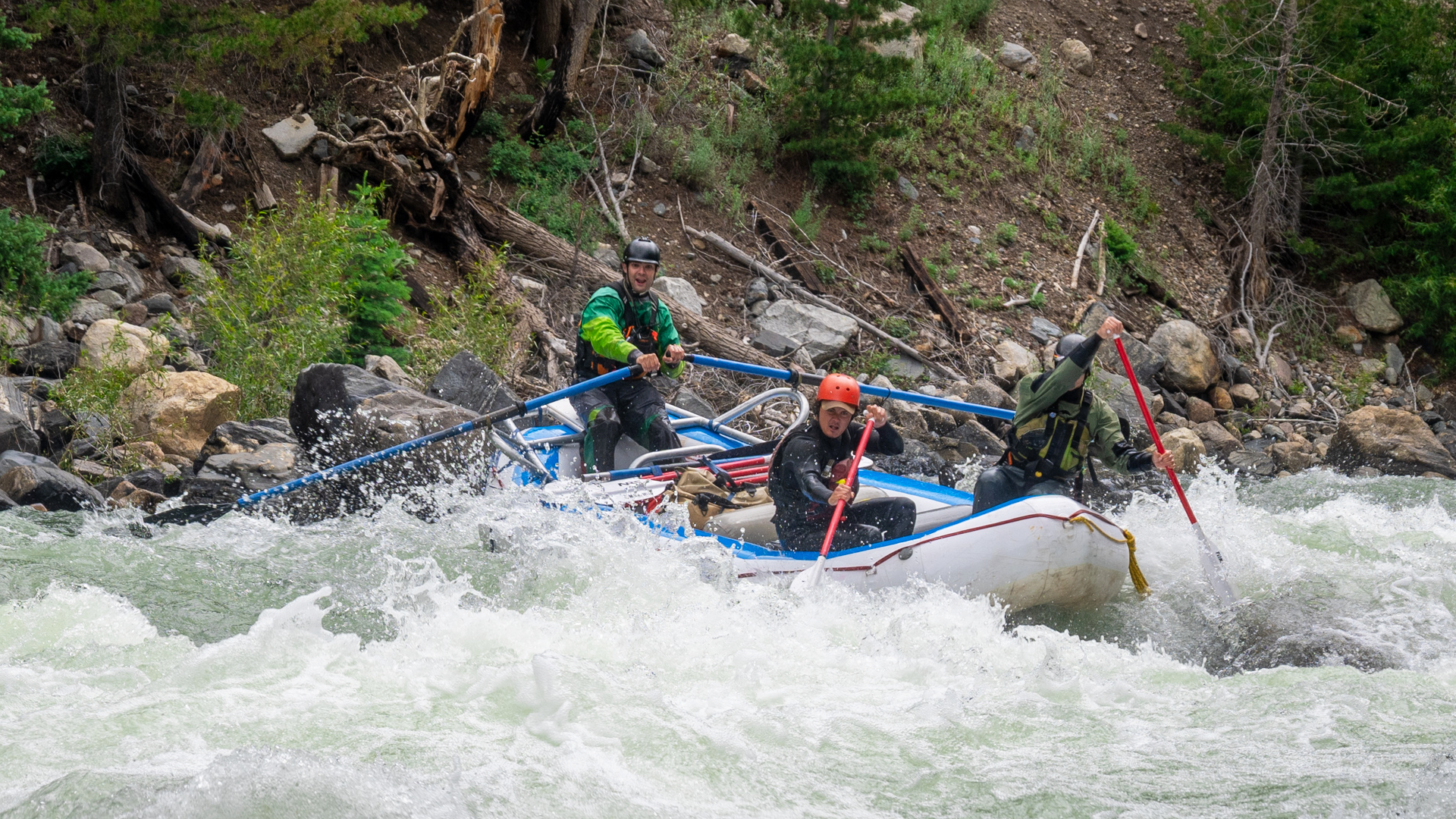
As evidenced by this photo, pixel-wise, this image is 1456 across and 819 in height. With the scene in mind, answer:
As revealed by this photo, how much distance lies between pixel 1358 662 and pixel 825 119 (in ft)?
28.5

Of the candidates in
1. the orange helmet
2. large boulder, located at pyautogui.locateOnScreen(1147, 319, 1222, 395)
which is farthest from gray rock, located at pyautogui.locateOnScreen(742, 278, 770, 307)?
the orange helmet

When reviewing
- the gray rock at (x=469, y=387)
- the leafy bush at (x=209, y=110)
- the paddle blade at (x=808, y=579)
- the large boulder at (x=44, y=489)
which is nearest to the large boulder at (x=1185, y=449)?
the paddle blade at (x=808, y=579)

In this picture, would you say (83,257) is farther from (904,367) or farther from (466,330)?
(904,367)

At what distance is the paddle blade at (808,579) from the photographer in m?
4.88

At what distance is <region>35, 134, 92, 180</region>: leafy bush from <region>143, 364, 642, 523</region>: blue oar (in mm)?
4808

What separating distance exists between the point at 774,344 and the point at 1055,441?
4.98 meters

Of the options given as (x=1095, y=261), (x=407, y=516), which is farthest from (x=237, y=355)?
(x=1095, y=261)

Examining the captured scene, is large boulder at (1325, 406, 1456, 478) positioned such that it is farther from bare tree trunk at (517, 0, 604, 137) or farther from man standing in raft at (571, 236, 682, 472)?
bare tree trunk at (517, 0, 604, 137)

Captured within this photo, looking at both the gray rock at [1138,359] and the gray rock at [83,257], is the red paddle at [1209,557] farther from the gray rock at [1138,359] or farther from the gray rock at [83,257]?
the gray rock at [83,257]

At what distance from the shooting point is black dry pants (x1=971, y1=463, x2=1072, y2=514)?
5.77 m

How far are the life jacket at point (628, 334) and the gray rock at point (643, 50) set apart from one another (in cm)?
761

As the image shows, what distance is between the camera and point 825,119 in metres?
12.2

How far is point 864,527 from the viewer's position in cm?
537

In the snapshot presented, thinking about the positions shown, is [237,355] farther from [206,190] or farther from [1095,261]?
[1095,261]
